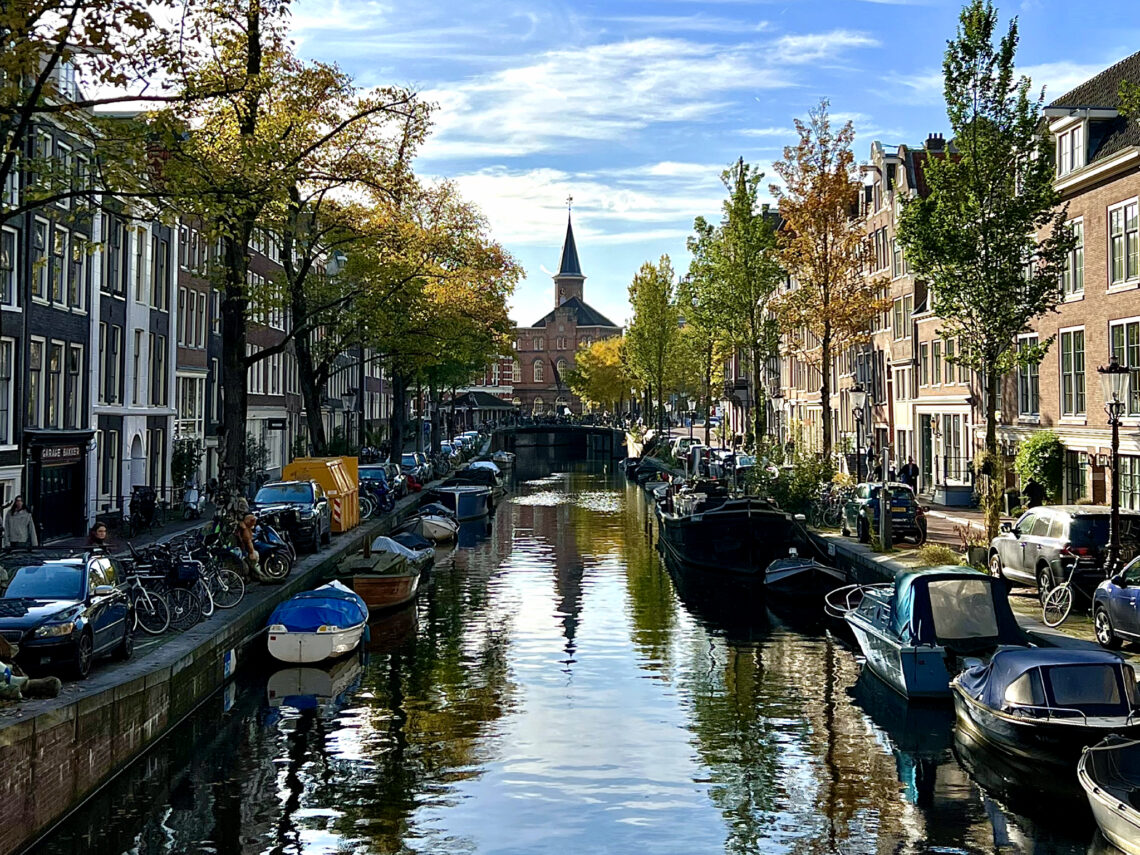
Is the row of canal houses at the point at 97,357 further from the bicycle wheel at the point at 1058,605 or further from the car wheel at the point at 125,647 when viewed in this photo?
the bicycle wheel at the point at 1058,605

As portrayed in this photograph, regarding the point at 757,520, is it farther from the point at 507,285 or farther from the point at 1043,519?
the point at 507,285

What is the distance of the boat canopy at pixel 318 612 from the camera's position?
25719 millimetres

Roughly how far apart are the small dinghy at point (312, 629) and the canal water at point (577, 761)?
455 millimetres

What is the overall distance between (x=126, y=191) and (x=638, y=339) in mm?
80215

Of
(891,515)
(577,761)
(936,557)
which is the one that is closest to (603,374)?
(891,515)

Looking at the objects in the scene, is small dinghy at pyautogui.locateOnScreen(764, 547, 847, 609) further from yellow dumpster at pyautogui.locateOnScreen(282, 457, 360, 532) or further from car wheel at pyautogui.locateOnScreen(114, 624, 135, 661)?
car wheel at pyautogui.locateOnScreen(114, 624, 135, 661)

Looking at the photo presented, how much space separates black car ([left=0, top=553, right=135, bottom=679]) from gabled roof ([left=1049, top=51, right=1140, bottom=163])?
3137cm

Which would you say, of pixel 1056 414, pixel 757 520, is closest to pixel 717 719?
pixel 757 520

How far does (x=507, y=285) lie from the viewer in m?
65.0

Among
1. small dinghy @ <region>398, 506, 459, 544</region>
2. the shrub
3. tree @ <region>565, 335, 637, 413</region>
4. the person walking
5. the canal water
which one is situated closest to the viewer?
the canal water

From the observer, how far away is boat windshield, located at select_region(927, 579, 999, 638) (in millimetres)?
22562

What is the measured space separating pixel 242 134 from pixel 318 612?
1146 cm

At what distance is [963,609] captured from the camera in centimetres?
2266

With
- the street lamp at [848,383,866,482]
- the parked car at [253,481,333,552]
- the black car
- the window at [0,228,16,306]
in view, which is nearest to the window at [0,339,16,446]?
the window at [0,228,16,306]
